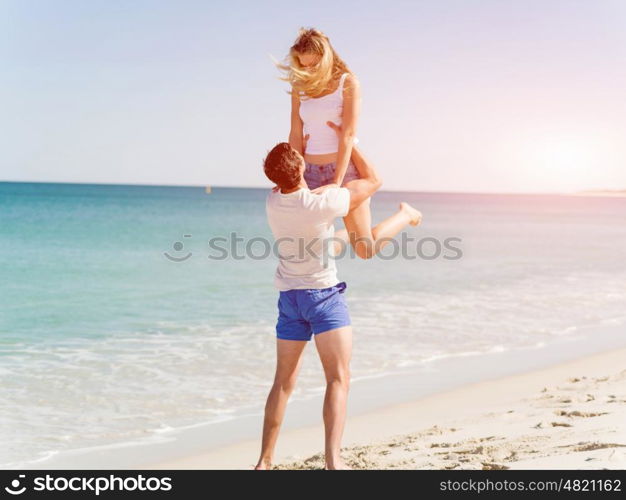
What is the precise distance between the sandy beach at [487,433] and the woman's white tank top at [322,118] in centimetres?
187

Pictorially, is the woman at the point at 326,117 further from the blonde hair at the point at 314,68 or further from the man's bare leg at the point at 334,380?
the man's bare leg at the point at 334,380

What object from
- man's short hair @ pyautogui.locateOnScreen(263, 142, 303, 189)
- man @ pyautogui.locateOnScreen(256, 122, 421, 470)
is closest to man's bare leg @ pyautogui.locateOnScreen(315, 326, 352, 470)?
man @ pyautogui.locateOnScreen(256, 122, 421, 470)

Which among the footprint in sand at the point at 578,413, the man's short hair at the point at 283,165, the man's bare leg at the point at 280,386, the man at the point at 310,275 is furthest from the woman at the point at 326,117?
the footprint in sand at the point at 578,413

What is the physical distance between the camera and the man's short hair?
379 cm

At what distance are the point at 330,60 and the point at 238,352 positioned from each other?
505 cm

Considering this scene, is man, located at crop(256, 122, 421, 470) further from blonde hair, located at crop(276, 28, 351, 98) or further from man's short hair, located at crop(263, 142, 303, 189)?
blonde hair, located at crop(276, 28, 351, 98)

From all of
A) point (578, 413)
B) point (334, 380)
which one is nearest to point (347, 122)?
point (334, 380)

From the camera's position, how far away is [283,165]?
379 centimetres

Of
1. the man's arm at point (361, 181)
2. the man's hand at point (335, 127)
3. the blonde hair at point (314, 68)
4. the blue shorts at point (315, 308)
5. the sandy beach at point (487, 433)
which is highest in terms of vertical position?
the blonde hair at point (314, 68)

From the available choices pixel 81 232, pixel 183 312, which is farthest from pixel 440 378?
pixel 81 232

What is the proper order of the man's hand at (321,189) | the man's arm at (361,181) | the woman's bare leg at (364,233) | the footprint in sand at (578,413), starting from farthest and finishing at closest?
1. the footprint in sand at (578,413)
2. the woman's bare leg at (364,233)
3. the man's arm at (361,181)
4. the man's hand at (321,189)

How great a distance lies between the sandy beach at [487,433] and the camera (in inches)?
173

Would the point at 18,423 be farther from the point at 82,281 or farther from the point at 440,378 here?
the point at 82,281
